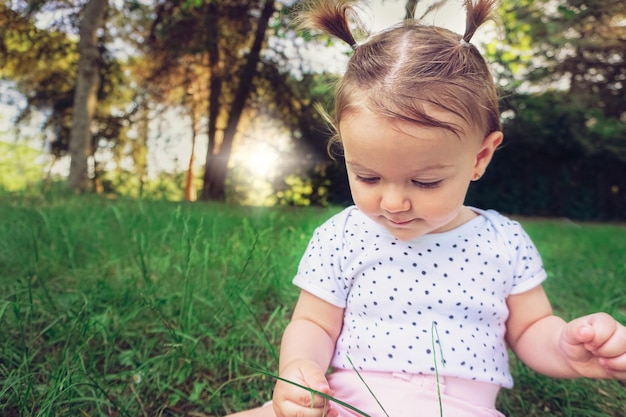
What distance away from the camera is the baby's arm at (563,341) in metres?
→ 1.01

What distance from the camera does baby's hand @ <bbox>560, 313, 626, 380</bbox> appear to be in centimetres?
100

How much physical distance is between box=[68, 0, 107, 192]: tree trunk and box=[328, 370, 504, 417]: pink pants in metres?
6.75

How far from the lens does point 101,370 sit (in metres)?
1.46

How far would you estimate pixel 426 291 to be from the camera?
1.19 meters

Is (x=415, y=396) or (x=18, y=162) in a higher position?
(x=415, y=396)

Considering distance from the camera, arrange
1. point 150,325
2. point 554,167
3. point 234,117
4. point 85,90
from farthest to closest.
A: 1. point 554,167
2. point 234,117
3. point 85,90
4. point 150,325

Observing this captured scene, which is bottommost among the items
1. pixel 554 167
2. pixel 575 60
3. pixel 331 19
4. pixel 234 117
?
pixel 554 167

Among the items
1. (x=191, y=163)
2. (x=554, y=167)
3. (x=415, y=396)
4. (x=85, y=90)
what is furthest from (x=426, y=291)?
(x=554, y=167)

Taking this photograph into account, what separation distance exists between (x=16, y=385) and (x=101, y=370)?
1.04 feet

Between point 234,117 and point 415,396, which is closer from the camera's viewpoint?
point 415,396

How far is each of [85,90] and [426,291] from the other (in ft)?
23.9

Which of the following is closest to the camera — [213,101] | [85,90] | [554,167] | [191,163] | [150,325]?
[150,325]

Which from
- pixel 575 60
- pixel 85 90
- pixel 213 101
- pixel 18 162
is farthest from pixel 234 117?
pixel 575 60

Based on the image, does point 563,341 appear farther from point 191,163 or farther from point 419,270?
point 191,163
